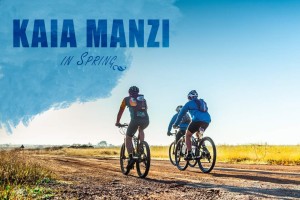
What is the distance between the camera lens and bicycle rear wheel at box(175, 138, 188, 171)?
1377 centimetres

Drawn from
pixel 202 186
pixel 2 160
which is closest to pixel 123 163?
pixel 2 160

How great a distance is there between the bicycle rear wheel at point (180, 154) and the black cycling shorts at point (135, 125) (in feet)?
9.11

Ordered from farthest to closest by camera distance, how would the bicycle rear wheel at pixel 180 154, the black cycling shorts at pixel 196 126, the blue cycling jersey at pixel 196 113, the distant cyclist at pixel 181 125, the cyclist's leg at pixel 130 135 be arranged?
the distant cyclist at pixel 181 125 < the bicycle rear wheel at pixel 180 154 < the black cycling shorts at pixel 196 126 < the blue cycling jersey at pixel 196 113 < the cyclist's leg at pixel 130 135

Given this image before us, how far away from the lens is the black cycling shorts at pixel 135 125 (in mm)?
11102

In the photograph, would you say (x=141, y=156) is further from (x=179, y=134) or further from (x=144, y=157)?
(x=179, y=134)

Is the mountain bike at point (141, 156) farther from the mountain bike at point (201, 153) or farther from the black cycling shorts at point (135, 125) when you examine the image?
the mountain bike at point (201, 153)

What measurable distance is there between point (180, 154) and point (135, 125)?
3148 millimetres

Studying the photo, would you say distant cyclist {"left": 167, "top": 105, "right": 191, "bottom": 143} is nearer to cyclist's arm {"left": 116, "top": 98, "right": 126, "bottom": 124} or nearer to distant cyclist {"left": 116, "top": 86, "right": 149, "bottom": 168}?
cyclist's arm {"left": 116, "top": 98, "right": 126, "bottom": 124}

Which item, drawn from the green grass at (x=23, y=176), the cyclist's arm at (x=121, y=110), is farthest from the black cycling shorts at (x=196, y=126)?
the green grass at (x=23, y=176)

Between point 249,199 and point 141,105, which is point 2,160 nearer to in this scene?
point 141,105

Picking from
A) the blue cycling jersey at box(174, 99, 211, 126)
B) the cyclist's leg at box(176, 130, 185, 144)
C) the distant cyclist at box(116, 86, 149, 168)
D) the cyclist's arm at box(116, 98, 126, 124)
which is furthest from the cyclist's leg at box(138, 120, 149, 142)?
the cyclist's leg at box(176, 130, 185, 144)

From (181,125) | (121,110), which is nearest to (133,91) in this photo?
(121,110)

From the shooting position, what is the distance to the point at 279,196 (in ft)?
23.8

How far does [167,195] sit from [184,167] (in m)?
6.28
